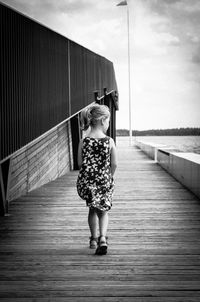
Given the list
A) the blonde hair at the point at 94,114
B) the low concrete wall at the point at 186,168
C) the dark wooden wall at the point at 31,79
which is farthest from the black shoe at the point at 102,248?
the low concrete wall at the point at 186,168

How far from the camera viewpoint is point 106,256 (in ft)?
12.7

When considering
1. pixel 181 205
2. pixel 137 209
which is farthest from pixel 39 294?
pixel 181 205

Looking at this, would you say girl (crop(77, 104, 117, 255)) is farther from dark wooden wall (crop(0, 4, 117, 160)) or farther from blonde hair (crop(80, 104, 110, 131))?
dark wooden wall (crop(0, 4, 117, 160))

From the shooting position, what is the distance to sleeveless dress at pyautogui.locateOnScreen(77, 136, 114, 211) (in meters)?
4.02

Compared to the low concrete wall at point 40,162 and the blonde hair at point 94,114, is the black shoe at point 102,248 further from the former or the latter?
the low concrete wall at point 40,162

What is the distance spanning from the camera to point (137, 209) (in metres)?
6.38

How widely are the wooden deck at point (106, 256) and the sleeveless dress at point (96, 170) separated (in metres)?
0.55

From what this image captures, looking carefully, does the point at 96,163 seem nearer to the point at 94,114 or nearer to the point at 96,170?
the point at 96,170

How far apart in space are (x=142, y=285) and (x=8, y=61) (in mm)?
3085

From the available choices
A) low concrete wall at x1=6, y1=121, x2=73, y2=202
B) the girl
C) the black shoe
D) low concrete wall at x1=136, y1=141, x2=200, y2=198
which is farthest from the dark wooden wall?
low concrete wall at x1=136, y1=141, x2=200, y2=198

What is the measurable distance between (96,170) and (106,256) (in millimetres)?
842

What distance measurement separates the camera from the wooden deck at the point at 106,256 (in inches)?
118

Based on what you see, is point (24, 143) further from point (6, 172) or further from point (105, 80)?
point (105, 80)

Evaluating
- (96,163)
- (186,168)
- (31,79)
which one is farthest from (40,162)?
(96,163)
